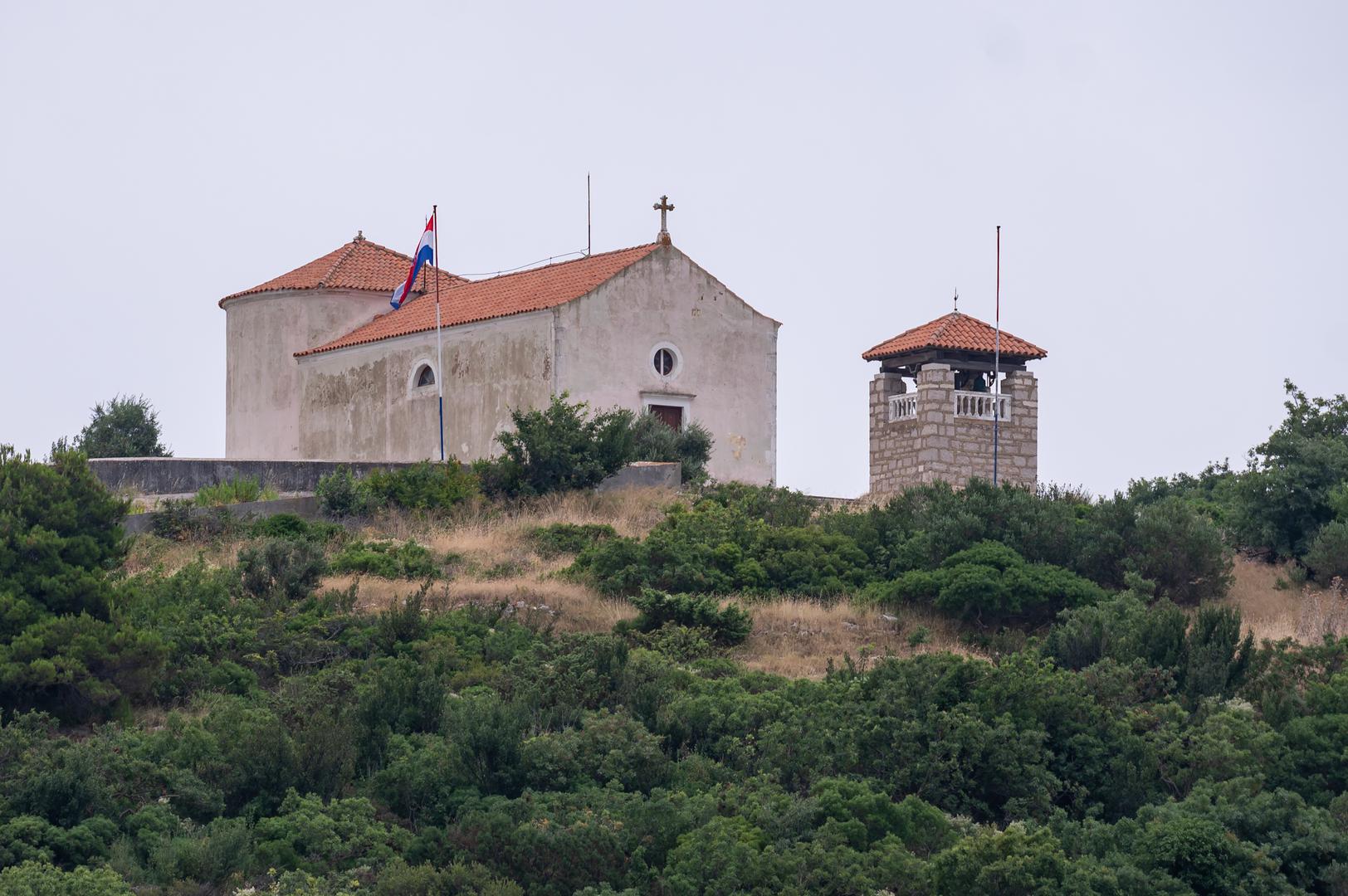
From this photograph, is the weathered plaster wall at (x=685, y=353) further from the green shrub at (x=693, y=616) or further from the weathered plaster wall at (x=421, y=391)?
the green shrub at (x=693, y=616)

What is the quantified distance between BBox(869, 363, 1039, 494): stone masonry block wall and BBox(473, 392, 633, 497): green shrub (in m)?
6.76

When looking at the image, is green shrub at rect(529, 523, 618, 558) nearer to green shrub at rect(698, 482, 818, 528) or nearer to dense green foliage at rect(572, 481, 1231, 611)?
dense green foliage at rect(572, 481, 1231, 611)

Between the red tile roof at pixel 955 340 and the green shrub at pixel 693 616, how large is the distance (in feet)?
42.6

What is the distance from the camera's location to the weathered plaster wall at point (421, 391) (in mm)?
33291

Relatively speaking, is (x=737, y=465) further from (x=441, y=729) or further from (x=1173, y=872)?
(x=1173, y=872)

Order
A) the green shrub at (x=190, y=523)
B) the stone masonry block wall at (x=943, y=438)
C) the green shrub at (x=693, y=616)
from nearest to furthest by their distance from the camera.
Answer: the green shrub at (x=693, y=616) → the green shrub at (x=190, y=523) → the stone masonry block wall at (x=943, y=438)

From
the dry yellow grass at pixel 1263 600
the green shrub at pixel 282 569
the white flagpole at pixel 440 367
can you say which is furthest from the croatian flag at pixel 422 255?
the dry yellow grass at pixel 1263 600

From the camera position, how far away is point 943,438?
3475 centimetres

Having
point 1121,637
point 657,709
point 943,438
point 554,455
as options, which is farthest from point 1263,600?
point 657,709

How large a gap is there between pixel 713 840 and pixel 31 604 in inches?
328

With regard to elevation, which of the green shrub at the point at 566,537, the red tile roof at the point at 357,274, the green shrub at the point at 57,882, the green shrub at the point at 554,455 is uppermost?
the red tile roof at the point at 357,274

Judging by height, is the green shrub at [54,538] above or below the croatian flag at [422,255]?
below

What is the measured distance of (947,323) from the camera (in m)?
36.3

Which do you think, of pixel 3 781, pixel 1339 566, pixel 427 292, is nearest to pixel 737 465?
pixel 427 292
